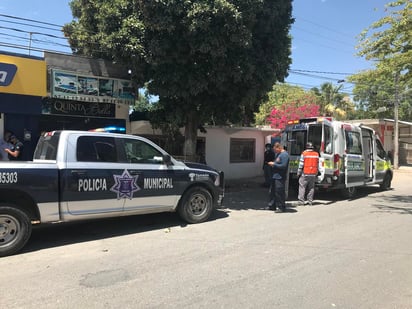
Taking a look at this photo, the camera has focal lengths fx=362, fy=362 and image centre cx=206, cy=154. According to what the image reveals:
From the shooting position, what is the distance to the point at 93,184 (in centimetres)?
641

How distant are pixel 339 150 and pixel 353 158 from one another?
0.92m

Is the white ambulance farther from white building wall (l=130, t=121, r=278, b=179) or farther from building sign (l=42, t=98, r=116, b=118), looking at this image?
building sign (l=42, t=98, r=116, b=118)

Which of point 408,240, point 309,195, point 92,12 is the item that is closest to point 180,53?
point 92,12

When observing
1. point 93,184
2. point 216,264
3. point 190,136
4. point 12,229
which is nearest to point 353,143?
point 190,136

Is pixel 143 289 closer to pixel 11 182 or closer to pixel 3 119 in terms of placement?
pixel 11 182

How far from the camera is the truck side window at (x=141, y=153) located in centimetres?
698

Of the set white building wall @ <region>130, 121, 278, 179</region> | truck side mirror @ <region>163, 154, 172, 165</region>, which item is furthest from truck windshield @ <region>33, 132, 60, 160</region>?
white building wall @ <region>130, 121, 278, 179</region>

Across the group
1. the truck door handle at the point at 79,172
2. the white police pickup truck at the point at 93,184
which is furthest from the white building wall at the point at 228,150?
the truck door handle at the point at 79,172

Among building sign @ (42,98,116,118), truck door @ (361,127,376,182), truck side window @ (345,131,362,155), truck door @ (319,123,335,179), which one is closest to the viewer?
truck door @ (319,123,335,179)

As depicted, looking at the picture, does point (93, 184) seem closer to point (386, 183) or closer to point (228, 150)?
point (228, 150)

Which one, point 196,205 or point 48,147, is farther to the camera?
point 196,205

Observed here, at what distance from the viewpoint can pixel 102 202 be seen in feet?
21.5

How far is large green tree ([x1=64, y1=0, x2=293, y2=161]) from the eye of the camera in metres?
8.97

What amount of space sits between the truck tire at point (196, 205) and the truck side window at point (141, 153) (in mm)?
1021
